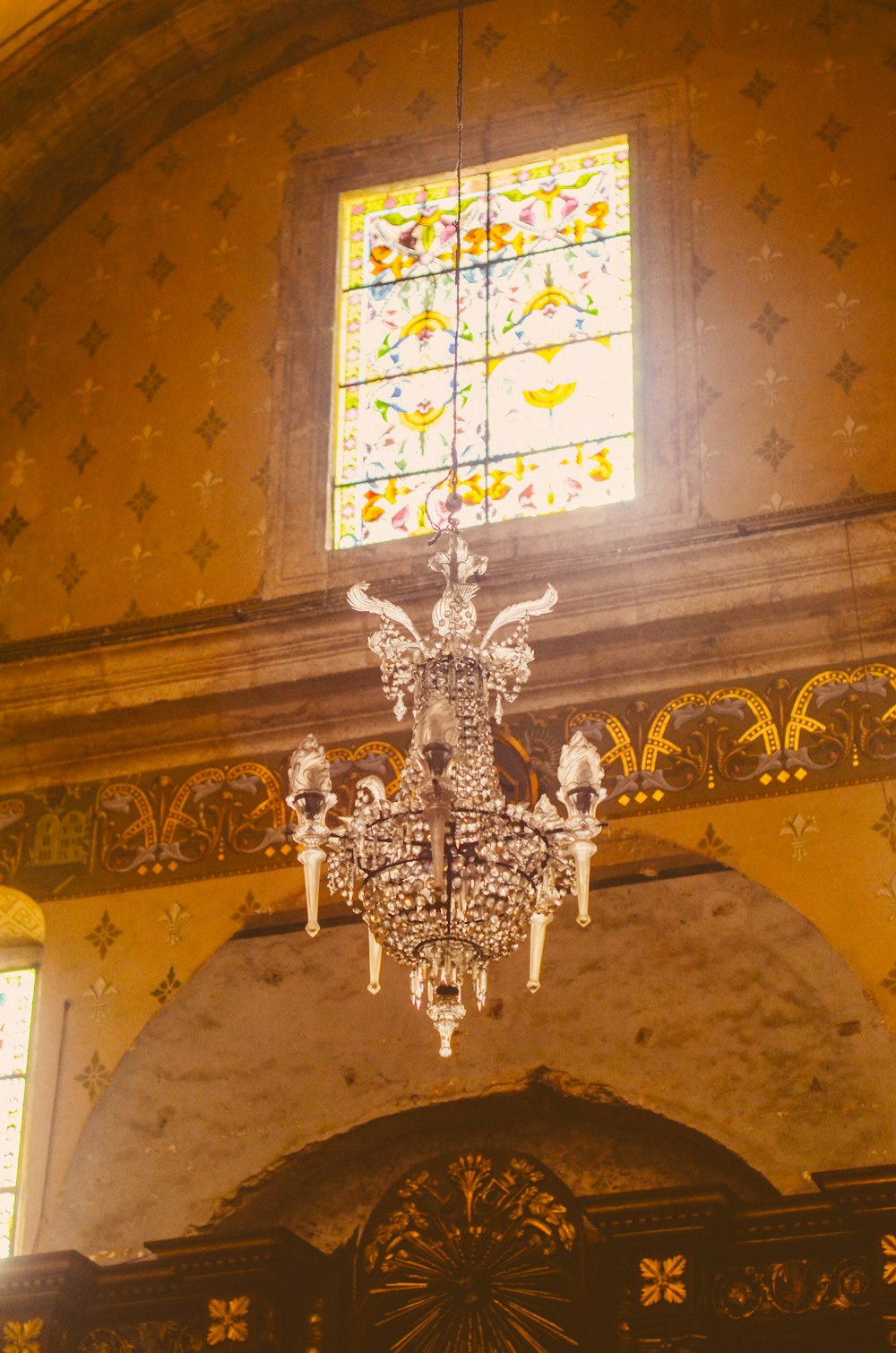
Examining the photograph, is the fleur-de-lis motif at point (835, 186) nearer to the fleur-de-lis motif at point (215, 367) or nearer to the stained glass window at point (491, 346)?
the stained glass window at point (491, 346)

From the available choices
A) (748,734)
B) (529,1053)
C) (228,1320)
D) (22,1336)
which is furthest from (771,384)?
(22,1336)

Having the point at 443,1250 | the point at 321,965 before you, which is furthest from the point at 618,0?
the point at 443,1250

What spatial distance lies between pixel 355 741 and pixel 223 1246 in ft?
6.59

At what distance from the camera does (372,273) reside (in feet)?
30.7

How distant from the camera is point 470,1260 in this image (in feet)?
23.3

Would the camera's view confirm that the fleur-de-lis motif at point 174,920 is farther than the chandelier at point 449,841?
Yes

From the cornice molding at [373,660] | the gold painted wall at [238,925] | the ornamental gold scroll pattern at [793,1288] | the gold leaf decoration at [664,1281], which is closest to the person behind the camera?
the ornamental gold scroll pattern at [793,1288]

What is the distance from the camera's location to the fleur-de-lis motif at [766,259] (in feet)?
28.1

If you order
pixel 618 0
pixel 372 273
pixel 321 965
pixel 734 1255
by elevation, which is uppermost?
pixel 618 0

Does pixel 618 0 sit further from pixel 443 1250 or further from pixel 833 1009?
pixel 443 1250

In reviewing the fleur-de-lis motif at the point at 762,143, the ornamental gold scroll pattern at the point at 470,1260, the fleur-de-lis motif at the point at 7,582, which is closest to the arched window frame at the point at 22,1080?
the ornamental gold scroll pattern at the point at 470,1260

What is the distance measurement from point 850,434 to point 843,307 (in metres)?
0.61

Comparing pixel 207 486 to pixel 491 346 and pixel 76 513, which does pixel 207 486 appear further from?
pixel 491 346

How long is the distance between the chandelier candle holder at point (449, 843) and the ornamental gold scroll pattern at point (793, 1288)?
1324mm
